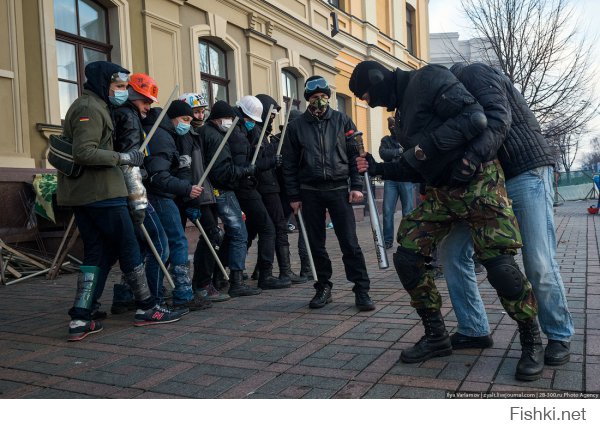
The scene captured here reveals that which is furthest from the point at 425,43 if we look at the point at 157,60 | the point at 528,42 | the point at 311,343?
the point at 311,343

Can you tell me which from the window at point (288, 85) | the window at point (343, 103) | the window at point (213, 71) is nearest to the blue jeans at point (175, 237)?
the window at point (213, 71)

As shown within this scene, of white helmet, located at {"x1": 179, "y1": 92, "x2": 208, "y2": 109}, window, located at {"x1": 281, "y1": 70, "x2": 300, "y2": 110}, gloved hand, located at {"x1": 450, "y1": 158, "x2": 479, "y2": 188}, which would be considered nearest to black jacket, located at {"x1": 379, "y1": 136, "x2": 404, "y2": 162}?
white helmet, located at {"x1": 179, "y1": 92, "x2": 208, "y2": 109}

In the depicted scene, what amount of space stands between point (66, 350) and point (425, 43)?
2242cm

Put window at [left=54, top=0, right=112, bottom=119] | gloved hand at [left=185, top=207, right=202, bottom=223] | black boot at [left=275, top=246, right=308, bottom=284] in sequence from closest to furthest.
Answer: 1. gloved hand at [left=185, top=207, right=202, bottom=223]
2. black boot at [left=275, top=246, right=308, bottom=284]
3. window at [left=54, top=0, right=112, bottom=119]

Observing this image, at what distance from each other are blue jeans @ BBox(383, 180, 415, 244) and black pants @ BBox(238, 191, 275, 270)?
3142 millimetres

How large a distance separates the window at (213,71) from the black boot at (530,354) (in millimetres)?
→ 8797

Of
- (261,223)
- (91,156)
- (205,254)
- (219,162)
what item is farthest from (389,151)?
(91,156)

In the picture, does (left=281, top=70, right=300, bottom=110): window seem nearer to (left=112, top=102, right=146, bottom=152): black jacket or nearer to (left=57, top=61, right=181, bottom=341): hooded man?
(left=112, top=102, right=146, bottom=152): black jacket

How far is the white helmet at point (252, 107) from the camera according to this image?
601 centimetres

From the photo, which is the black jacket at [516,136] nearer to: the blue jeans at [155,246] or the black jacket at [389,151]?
the blue jeans at [155,246]

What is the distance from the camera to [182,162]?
16.3 ft

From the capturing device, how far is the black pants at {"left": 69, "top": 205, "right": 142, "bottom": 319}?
4.24m

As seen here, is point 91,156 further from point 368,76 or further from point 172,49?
point 172,49

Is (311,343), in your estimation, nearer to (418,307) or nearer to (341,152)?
(418,307)
